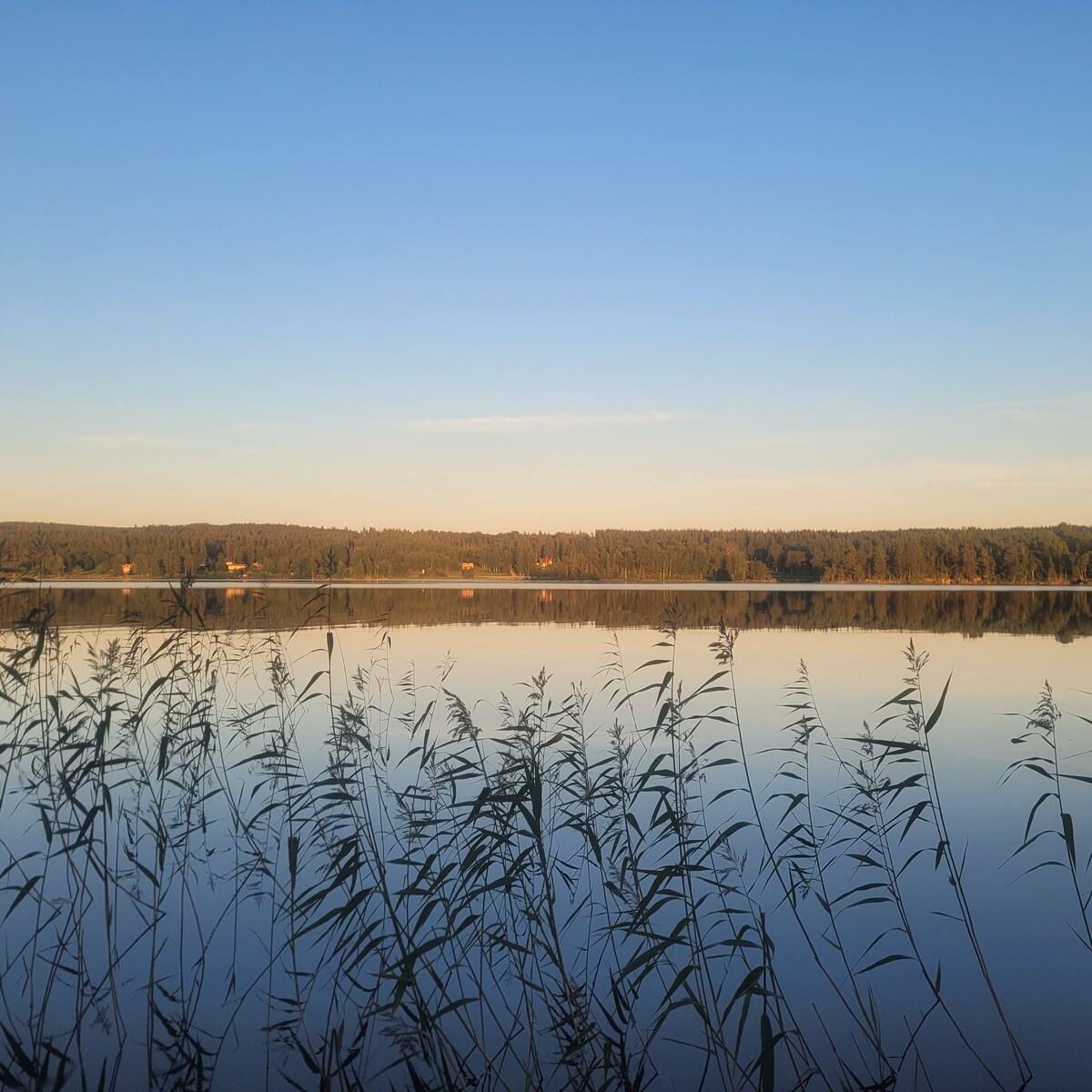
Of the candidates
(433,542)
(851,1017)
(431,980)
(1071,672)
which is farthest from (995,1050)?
(433,542)

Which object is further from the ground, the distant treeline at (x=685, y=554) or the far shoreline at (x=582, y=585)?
the distant treeline at (x=685, y=554)

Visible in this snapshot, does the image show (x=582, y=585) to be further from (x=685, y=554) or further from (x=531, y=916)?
(x=531, y=916)

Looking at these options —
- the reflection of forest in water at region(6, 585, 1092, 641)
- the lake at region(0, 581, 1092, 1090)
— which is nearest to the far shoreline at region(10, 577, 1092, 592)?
the reflection of forest in water at region(6, 585, 1092, 641)

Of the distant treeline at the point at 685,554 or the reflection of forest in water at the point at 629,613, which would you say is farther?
the distant treeline at the point at 685,554

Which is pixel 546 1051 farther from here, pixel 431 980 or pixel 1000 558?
pixel 1000 558

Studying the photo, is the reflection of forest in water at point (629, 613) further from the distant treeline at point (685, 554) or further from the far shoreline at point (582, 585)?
the distant treeline at point (685, 554)

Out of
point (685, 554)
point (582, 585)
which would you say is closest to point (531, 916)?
point (582, 585)

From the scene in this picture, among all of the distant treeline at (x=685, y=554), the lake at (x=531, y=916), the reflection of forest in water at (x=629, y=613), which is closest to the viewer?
the lake at (x=531, y=916)

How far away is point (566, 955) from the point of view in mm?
6043

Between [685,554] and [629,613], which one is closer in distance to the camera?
[629,613]

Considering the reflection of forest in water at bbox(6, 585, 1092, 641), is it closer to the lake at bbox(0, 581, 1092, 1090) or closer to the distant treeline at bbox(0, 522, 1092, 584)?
the lake at bbox(0, 581, 1092, 1090)

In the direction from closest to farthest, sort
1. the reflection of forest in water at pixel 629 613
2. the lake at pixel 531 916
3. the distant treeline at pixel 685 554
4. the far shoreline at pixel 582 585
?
1. the lake at pixel 531 916
2. the reflection of forest in water at pixel 629 613
3. the far shoreline at pixel 582 585
4. the distant treeline at pixel 685 554

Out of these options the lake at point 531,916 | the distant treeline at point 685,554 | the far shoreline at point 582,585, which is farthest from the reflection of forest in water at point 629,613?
the distant treeline at point 685,554

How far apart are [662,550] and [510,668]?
82.2 meters
